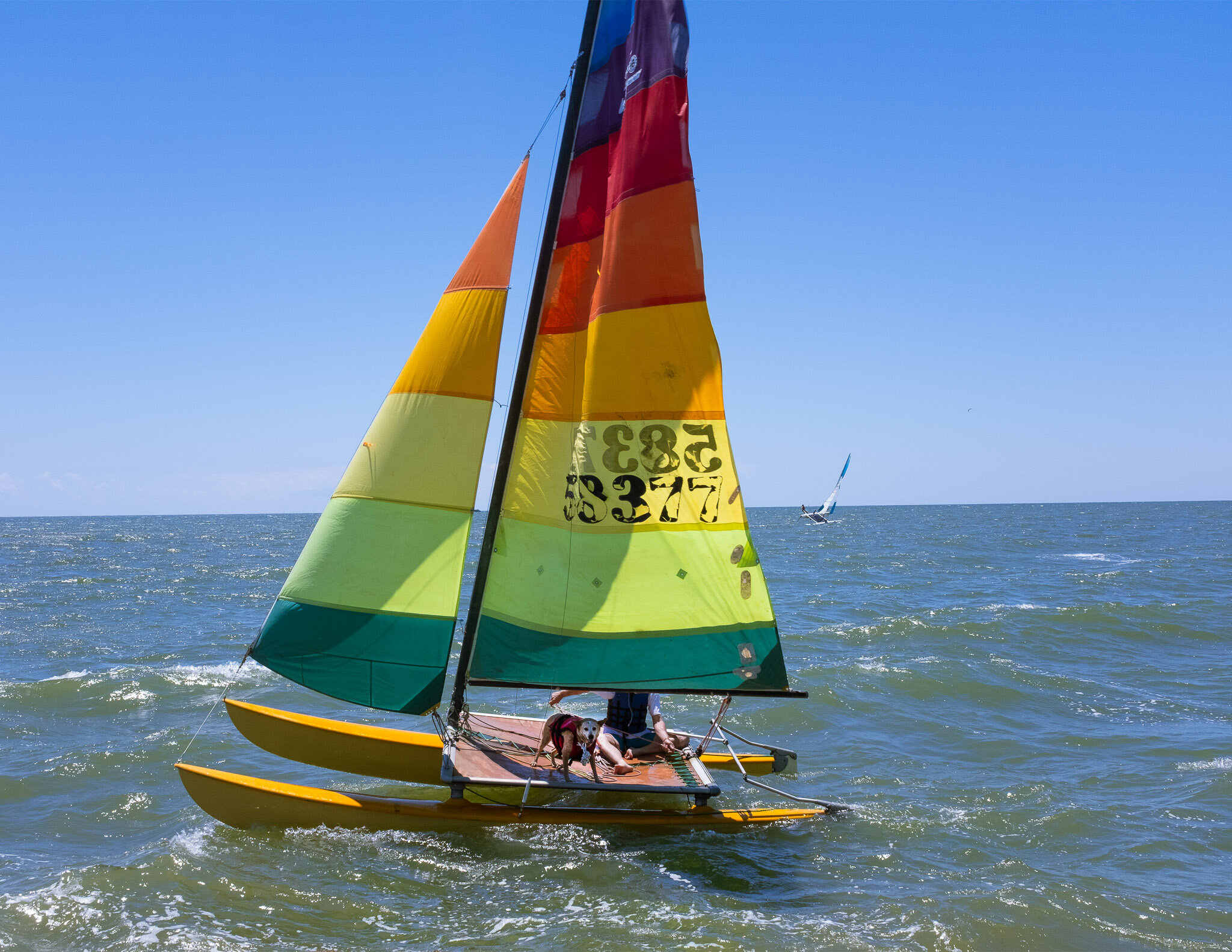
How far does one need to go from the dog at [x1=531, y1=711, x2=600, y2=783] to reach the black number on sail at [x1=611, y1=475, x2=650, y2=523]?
1.82 metres

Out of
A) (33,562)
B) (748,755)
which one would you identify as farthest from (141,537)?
(748,755)

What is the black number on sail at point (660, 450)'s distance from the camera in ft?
26.0

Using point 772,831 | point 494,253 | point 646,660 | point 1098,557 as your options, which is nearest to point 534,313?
point 494,253

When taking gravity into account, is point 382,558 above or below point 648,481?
below

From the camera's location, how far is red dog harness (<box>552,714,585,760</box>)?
8.00 meters

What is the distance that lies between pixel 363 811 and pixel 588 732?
2.09 meters

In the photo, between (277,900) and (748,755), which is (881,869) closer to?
(748,755)

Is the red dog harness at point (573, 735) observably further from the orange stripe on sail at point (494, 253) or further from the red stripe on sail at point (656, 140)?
the red stripe on sail at point (656, 140)

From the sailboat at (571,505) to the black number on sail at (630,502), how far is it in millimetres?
17

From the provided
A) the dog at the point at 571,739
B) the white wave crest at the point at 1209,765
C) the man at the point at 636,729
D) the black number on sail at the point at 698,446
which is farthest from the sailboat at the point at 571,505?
the white wave crest at the point at 1209,765

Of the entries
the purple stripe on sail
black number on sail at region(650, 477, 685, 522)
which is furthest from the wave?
the purple stripe on sail

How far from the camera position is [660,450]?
26.0ft

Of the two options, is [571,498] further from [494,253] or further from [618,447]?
[494,253]

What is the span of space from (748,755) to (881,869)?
2072mm
